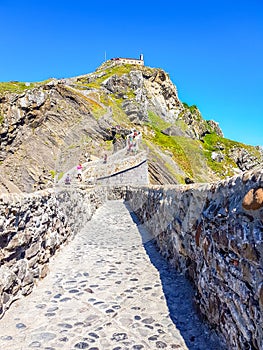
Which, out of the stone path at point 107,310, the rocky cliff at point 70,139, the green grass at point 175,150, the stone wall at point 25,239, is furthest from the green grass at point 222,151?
the stone wall at point 25,239

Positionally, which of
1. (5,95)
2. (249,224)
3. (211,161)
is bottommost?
(249,224)

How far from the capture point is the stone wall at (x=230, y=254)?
2.26 m

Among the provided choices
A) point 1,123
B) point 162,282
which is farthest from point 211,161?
point 162,282

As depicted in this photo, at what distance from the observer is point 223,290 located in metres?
2.91

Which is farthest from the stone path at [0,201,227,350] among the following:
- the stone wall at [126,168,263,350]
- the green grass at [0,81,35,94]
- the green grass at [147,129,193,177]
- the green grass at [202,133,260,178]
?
the green grass at [0,81,35,94]

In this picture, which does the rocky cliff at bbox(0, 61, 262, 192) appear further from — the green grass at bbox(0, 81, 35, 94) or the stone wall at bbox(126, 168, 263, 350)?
the stone wall at bbox(126, 168, 263, 350)

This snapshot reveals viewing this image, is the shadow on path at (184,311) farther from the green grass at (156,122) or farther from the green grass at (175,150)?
the green grass at (156,122)

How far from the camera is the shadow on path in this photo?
3.15 metres

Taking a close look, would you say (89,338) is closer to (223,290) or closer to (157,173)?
(223,290)

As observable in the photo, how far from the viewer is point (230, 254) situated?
273 cm

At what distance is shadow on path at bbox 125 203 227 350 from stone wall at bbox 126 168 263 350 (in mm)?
154

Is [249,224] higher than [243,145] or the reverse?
the reverse

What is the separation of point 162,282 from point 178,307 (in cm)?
94

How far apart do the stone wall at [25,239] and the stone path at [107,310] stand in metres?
0.24
